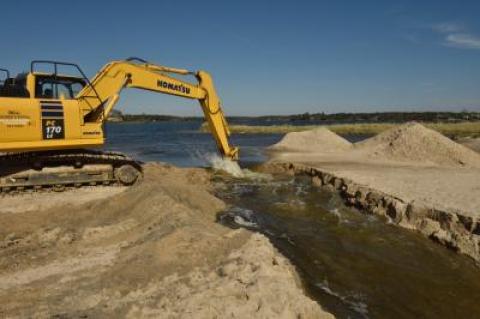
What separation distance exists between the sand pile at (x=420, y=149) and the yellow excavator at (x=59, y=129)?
16.9 metres

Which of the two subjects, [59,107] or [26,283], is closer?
[26,283]

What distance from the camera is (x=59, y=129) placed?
12227mm

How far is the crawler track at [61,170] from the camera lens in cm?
1191

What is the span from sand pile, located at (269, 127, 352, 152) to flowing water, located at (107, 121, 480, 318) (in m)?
18.1

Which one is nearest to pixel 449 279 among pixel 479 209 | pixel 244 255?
pixel 479 209

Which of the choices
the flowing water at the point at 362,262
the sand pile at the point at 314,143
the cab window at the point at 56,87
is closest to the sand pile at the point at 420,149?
the sand pile at the point at 314,143

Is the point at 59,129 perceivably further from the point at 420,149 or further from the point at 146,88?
the point at 420,149

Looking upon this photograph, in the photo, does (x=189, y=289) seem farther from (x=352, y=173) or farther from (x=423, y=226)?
(x=352, y=173)

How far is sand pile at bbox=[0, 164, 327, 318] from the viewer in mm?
5547

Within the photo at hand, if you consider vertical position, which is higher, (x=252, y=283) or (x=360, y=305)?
(x=252, y=283)

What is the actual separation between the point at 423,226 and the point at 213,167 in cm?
1317

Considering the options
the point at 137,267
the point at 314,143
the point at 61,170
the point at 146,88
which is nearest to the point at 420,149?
the point at 314,143

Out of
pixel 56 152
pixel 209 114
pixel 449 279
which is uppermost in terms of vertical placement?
pixel 209 114

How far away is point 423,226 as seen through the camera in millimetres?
11078
